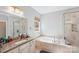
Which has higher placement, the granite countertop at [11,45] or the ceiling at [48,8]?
the ceiling at [48,8]

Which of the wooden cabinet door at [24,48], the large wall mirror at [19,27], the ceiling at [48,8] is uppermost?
the ceiling at [48,8]

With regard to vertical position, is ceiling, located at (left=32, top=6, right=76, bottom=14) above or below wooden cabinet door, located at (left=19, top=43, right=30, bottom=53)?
above

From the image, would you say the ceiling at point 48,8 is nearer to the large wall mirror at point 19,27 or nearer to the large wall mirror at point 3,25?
the large wall mirror at point 19,27

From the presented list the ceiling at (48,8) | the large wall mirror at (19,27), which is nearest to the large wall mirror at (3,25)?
the large wall mirror at (19,27)

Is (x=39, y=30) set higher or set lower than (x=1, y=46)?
higher

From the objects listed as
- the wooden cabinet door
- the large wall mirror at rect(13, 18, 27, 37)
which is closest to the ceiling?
the large wall mirror at rect(13, 18, 27, 37)

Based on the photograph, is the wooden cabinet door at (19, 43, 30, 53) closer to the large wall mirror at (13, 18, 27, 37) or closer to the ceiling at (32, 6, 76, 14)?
the large wall mirror at (13, 18, 27, 37)

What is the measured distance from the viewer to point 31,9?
130 centimetres

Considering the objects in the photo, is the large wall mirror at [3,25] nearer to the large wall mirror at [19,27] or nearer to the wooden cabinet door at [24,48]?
the large wall mirror at [19,27]

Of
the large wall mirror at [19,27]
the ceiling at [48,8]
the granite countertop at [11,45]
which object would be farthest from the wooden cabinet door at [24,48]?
the ceiling at [48,8]

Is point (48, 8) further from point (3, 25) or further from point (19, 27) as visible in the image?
point (3, 25)
